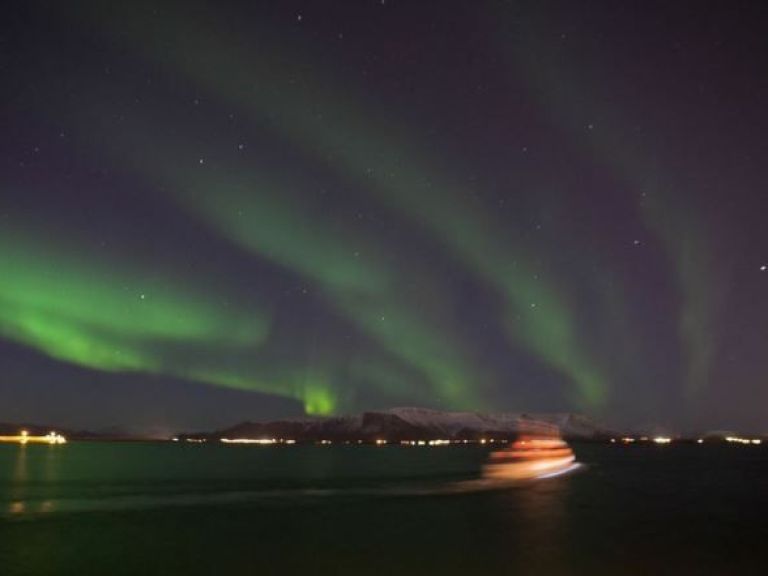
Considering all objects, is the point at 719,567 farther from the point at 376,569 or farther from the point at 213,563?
the point at 213,563

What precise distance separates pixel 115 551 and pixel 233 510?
55.8 feet

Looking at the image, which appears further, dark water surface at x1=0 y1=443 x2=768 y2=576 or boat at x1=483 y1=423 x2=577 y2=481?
boat at x1=483 y1=423 x2=577 y2=481

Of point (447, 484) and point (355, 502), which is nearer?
point (355, 502)

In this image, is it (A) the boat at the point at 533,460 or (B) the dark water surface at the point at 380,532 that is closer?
(B) the dark water surface at the point at 380,532

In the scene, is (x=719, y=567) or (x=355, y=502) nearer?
(x=719, y=567)

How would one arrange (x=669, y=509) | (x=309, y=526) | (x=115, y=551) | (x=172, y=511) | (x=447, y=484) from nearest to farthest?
(x=115, y=551) → (x=309, y=526) → (x=172, y=511) → (x=669, y=509) → (x=447, y=484)

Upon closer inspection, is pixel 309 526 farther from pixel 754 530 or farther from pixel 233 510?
pixel 754 530

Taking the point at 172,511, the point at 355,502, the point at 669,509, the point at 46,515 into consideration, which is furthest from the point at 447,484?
the point at 46,515

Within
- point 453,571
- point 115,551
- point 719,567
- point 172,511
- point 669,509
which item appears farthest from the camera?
point 669,509

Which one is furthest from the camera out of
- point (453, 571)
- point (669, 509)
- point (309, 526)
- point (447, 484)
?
point (447, 484)

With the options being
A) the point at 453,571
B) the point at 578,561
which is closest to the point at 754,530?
the point at 578,561

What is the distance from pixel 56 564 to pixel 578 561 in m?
18.0

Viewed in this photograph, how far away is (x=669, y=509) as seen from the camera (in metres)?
48.3

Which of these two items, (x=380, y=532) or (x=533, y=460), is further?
(x=533, y=460)
